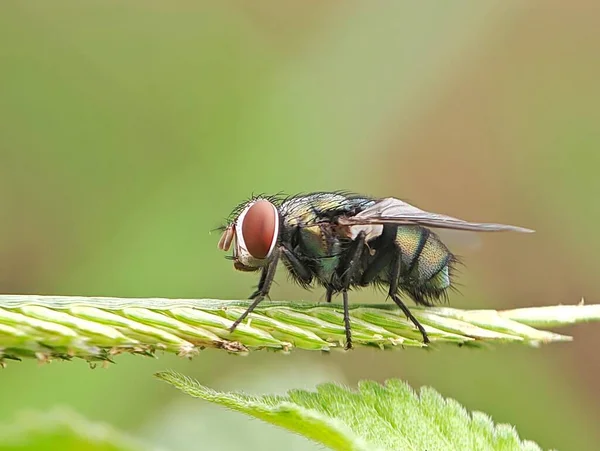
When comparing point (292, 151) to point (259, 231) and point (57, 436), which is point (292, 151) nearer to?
point (259, 231)

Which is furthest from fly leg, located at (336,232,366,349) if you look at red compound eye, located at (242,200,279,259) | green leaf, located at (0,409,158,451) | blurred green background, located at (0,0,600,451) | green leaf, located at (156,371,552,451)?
green leaf, located at (0,409,158,451)

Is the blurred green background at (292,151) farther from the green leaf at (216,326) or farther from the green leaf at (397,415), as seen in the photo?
the green leaf at (397,415)

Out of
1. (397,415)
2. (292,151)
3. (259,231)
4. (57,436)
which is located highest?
(292,151)

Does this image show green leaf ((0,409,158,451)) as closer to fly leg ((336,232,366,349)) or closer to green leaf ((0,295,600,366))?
green leaf ((0,295,600,366))

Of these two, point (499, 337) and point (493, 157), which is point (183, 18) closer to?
point (493, 157)

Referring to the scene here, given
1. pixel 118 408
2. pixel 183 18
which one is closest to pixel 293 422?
pixel 118 408

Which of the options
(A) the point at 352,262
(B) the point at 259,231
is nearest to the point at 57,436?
(B) the point at 259,231
